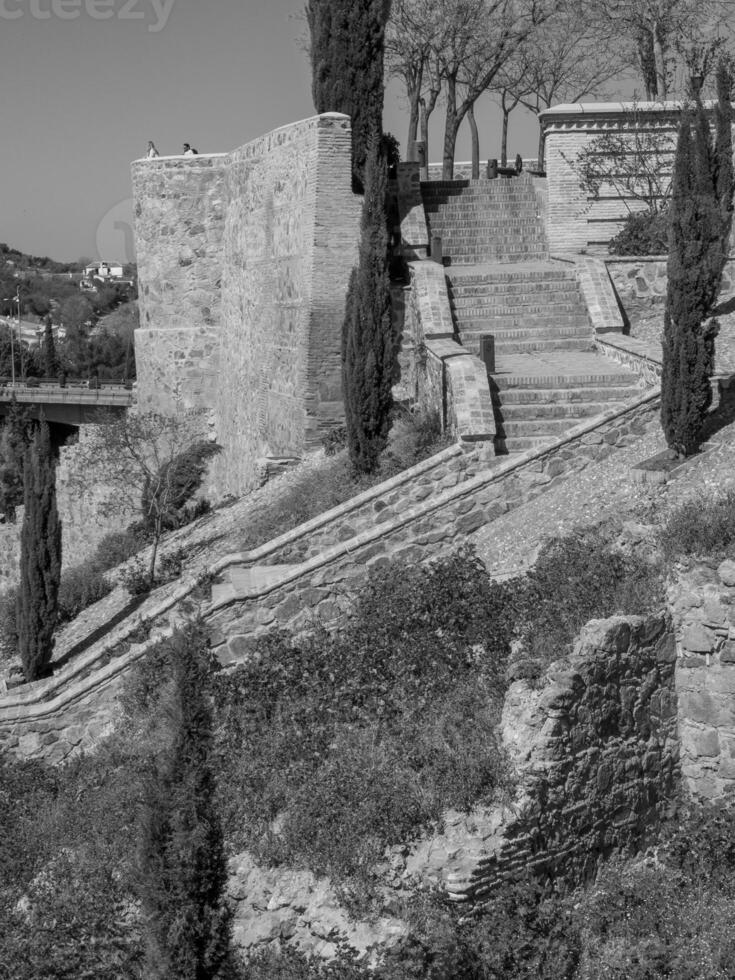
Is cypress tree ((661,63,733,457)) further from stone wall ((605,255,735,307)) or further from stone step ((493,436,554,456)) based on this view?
stone wall ((605,255,735,307))

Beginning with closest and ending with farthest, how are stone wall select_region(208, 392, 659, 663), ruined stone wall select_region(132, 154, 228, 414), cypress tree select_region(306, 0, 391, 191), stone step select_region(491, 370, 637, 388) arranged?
stone wall select_region(208, 392, 659, 663) < stone step select_region(491, 370, 637, 388) < cypress tree select_region(306, 0, 391, 191) < ruined stone wall select_region(132, 154, 228, 414)

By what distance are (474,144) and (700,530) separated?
20306 mm

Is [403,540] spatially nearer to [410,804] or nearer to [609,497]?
[609,497]

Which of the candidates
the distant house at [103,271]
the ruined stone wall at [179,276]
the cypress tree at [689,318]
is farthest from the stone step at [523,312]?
the distant house at [103,271]

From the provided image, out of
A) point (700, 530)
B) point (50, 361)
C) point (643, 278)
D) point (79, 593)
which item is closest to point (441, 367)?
point (643, 278)

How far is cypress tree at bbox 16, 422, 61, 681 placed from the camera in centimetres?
1658

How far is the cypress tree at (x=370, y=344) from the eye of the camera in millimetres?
15680

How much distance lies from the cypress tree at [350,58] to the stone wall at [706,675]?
1090 cm

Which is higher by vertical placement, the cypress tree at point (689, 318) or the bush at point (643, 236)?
the bush at point (643, 236)

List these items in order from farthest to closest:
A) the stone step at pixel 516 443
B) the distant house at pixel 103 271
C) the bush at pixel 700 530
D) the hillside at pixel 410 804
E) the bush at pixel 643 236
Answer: the distant house at pixel 103 271 → the bush at pixel 643 236 → the stone step at pixel 516 443 → the bush at pixel 700 530 → the hillside at pixel 410 804

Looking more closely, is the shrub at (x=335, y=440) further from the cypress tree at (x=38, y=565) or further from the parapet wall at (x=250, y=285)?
the cypress tree at (x=38, y=565)

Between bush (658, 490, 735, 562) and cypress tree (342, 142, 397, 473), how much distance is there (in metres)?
5.28

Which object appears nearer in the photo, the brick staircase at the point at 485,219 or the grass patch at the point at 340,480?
the grass patch at the point at 340,480

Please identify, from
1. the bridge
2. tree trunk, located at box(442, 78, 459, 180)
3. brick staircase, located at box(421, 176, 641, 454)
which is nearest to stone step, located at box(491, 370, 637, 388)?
brick staircase, located at box(421, 176, 641, 454)
